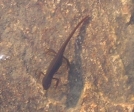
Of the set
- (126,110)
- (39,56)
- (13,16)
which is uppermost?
(13,16)

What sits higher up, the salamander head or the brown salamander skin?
the brown salamander skin

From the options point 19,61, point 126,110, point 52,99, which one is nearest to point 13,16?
point 19,61

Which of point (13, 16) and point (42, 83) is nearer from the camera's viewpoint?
point (42, 83)

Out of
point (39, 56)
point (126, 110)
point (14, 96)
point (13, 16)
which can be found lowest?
point (14, 96)

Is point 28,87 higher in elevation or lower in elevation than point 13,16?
lower

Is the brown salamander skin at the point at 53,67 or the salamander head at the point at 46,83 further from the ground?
the brown salamander skin at the point at 53,67

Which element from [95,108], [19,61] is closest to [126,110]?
[95,108]

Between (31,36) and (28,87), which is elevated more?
(31,36)

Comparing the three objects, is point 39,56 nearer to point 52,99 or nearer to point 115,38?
point 52,99

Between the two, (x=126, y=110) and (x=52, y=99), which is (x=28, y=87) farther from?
(x=126, y=110)

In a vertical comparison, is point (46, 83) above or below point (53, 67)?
below
